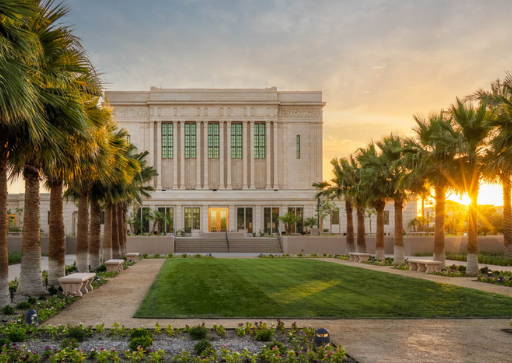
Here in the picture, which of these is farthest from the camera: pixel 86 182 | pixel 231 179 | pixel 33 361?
pixel 231 179

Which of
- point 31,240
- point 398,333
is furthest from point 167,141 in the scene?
point 398,333

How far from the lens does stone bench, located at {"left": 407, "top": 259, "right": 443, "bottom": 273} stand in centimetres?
2391

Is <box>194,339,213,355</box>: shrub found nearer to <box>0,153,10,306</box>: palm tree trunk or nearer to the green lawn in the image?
the green lawn

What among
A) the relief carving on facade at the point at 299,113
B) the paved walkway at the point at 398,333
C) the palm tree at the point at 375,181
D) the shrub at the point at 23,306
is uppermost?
the relief carving on facade at the point at 299,113

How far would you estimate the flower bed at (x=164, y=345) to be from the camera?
8375 millimetres

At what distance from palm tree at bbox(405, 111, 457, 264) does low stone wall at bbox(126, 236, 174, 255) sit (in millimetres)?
26801

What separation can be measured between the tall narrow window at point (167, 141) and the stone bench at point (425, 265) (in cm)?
5621

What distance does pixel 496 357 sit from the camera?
8742 mm

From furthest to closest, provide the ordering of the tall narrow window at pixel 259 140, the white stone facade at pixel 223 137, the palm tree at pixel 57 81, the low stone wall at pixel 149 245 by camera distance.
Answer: the tall narrow window at pixel 259 140, the white stone facade at pixel 223 137, the low stone wall at pixel 149 245, the palm tree at pixel 57 81

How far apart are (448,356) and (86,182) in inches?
682

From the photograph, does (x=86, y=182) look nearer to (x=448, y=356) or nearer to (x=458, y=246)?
(x=448, y=356)

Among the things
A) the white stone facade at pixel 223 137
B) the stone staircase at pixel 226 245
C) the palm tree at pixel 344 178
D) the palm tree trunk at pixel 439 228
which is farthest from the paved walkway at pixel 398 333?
the white stone facade at pixel 223 137

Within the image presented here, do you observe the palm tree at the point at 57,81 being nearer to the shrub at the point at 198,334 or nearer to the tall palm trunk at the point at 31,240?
the tall palm trunk at the point at 31,240

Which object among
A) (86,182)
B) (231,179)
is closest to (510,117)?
(86,182)
